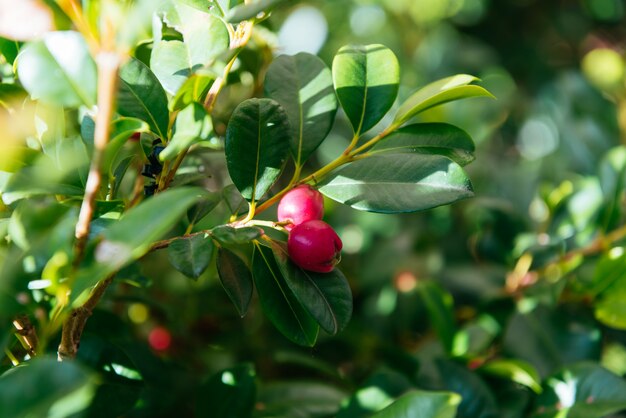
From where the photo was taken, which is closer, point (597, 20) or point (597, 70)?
point (597, 70)

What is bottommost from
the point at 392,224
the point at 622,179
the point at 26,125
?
the point at 392,224

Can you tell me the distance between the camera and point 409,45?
6.56 feet

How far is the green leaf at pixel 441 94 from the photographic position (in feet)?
2.08

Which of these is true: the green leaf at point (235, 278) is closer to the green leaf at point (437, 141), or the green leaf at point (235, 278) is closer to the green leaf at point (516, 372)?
the green leaf at point (437, 141)

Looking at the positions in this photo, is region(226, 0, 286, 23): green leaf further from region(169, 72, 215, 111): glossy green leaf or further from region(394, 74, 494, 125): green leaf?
region(394, 74, 494, 125): green leaf

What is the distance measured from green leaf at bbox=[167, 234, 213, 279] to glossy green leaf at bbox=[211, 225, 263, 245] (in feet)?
0.04

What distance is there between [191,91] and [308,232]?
17 cm

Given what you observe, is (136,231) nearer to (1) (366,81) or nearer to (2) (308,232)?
(2) (308,232)

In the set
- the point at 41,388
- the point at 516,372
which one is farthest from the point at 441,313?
the point at 41,388

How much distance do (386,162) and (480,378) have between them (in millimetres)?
388

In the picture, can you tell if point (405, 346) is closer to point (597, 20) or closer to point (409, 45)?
point (409, 45)

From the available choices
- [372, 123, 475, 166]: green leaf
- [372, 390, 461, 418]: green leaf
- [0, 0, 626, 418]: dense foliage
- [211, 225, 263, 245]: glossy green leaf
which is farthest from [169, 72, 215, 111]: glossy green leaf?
[372, 390, 461, 418]: green leaf

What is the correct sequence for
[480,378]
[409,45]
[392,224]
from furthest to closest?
[409,45] < [392,224] < [480,378]

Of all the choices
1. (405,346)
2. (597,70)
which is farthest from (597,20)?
(405,346)
